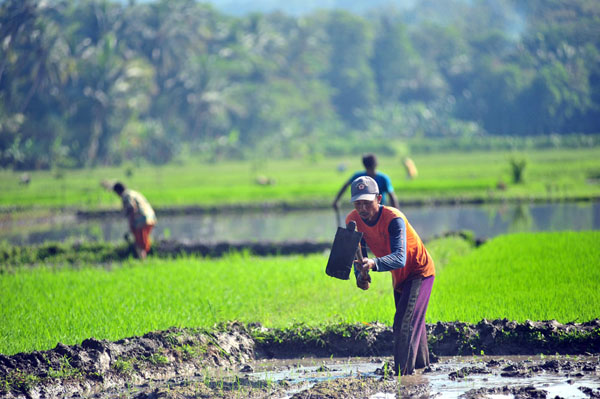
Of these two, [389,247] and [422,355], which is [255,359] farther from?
[389,247]

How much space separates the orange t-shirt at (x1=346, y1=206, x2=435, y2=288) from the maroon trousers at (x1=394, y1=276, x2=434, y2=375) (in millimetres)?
63

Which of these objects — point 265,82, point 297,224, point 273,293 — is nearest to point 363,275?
point 273,293

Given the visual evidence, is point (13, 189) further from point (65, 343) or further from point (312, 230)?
point (65, 343)

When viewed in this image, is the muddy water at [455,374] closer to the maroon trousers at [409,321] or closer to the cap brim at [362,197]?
the maroon trousers at [409,321]

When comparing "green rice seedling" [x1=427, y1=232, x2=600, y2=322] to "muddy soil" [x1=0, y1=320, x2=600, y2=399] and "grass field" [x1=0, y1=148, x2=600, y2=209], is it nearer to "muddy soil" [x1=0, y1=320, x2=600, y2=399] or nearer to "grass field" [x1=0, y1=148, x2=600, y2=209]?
"muddy soil" [x1=0, y1=320, x2=600, y2=399]

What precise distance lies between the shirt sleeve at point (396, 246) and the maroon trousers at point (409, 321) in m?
0.34

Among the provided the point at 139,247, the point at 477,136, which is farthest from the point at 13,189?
the point at 477,136

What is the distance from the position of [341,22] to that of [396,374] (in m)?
58.3

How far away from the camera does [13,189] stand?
28.3 m

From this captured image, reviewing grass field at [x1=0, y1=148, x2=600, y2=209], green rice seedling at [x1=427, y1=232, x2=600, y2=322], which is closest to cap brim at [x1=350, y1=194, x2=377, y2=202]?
green rice seedling at [x1=427, y1=232, x2=600, y2=322]

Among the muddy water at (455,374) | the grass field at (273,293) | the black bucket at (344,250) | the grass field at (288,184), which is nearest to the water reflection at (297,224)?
the grass field at (288,184)

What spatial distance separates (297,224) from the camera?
18.6 meters

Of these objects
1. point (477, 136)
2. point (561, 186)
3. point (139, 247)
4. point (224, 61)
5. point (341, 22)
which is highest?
point (341, 22)

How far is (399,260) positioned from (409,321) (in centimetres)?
53
